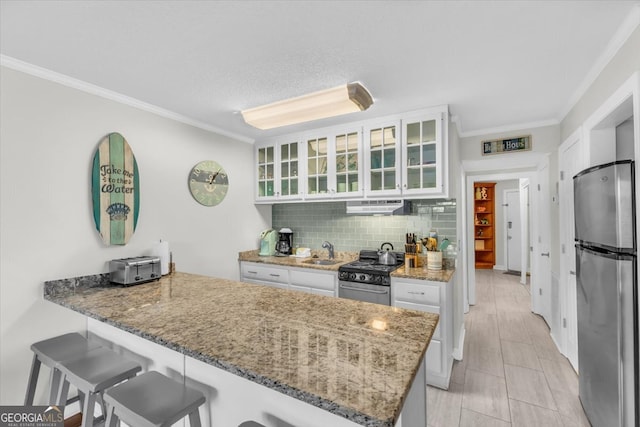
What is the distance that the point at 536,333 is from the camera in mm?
3480

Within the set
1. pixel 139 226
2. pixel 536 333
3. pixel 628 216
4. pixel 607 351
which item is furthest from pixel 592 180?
pixel 139 226

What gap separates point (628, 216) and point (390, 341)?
59.1 inches

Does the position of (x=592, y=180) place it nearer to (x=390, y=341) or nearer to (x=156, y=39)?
(x=390, y=341)

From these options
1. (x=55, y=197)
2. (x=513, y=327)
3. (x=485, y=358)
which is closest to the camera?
(x=55, y=197)

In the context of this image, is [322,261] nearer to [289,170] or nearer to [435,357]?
[289,170]

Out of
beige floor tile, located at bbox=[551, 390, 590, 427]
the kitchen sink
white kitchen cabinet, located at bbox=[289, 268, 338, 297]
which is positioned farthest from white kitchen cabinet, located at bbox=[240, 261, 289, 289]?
beige floor tile, located at bbox=[551, 390, 590, 427]

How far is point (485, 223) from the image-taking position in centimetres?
760

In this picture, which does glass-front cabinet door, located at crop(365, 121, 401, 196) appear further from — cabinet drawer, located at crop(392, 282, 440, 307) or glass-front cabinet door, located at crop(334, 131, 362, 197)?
cabinet drawer, located at crop(392, 282, 440, 307)

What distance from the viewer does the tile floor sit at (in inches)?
81.2

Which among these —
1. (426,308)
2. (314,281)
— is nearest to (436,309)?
(426,308)

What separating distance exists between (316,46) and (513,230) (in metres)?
7.35

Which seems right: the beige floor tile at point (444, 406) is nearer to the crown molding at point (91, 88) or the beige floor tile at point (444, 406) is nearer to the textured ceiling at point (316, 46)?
the textured ceiling at point (316, 46)

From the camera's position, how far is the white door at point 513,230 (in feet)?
22.9

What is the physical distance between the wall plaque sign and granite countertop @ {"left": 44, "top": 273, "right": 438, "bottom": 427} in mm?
2737
